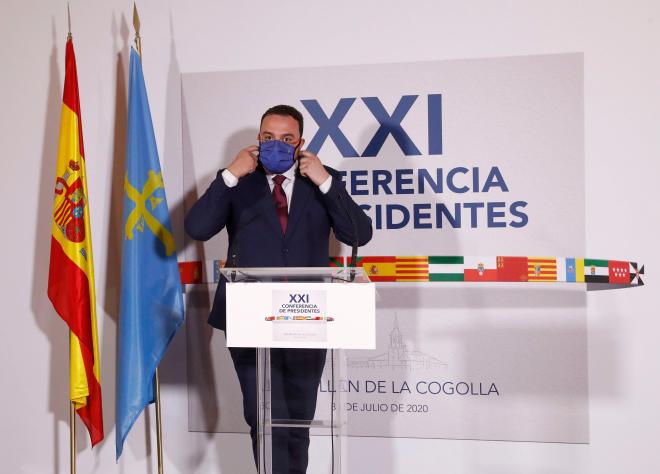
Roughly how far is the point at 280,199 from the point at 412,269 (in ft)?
2.70

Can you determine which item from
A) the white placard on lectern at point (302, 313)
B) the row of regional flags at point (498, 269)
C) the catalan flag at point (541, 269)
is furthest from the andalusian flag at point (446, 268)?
the white placard on lectern at point (302, 313)

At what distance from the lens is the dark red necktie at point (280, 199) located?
2.19 metres

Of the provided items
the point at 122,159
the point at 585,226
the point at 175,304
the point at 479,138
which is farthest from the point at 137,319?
the point at 585,226

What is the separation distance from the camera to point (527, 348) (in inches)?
105

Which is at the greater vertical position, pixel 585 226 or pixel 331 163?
pixel 331 163

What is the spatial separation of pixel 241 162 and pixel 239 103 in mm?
842

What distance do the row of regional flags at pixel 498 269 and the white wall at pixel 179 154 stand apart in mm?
71

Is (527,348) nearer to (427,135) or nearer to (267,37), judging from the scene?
(427,135)

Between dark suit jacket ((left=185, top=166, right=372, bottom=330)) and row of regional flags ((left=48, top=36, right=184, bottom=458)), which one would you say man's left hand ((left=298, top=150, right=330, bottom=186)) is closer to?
dark suit jacket ((left=185, top=166, right=372, bottom=330))

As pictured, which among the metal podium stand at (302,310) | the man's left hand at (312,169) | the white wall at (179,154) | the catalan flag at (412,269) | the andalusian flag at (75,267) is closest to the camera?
the metal podium stand at (302,310)

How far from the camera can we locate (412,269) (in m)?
2.73

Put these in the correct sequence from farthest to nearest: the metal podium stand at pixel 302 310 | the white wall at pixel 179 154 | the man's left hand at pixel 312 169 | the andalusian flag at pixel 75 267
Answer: the white wall at pixel 179 154
the andalusian flag at pixel 75 267
the man's left hand at pixel 312 169
the metal podium stand at pixel 302 310

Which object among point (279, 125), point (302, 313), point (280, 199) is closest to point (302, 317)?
point (302, 313)

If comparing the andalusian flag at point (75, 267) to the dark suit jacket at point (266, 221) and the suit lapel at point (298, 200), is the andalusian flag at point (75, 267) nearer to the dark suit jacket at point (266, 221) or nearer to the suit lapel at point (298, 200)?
the dark suit jacket at point (266, 221)
